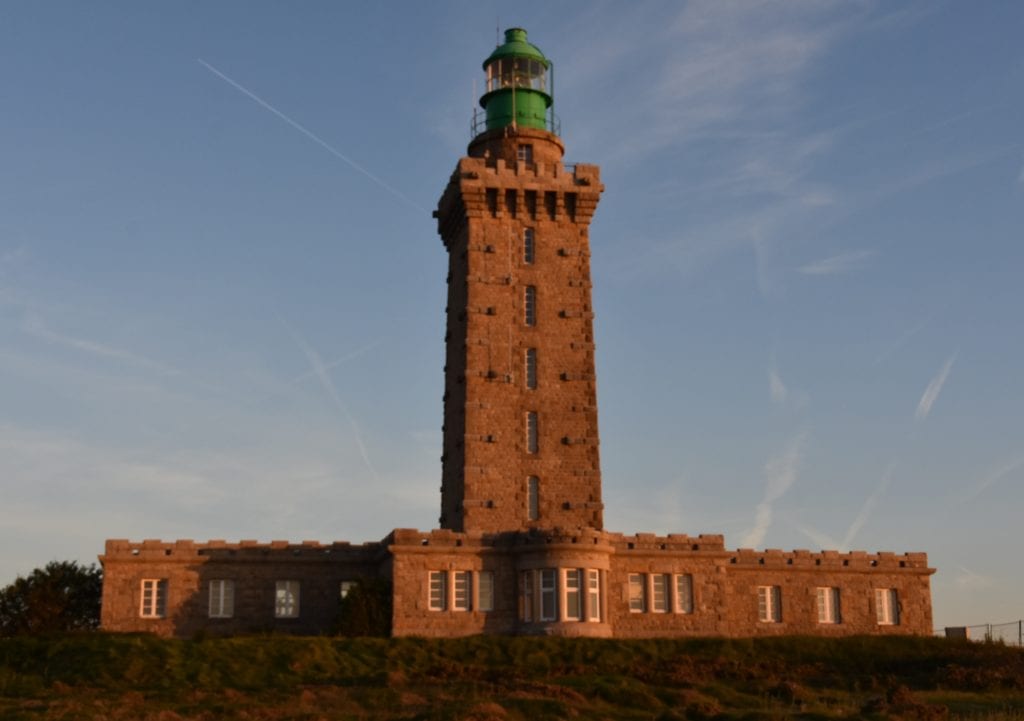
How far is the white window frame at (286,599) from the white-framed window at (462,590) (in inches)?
277

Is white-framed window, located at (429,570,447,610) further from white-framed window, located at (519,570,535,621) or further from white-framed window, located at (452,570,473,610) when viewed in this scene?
white-framed window, located at (519,570,535,621)

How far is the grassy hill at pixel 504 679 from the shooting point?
37.9 m

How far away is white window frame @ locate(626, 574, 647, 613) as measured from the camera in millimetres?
55500

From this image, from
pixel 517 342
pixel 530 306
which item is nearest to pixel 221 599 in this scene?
pixel 517 342

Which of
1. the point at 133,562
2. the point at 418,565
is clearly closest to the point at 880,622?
the point at 418,565

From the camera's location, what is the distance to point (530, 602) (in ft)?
177

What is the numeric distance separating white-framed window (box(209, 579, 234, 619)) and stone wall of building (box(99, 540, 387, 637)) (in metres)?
0.04

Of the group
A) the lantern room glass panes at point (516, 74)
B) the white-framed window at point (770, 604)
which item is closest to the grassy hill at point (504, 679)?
the white-framed window at point (770, 604)

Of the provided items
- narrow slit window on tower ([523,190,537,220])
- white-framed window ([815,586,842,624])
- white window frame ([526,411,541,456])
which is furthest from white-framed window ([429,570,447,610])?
narrow slit window on tower ([523,190,537,220])

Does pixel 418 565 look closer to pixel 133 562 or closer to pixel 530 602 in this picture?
pixel 530 602

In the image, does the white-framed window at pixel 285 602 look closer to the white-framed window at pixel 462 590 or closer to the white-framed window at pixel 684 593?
the white-framed window at pixel 462 590

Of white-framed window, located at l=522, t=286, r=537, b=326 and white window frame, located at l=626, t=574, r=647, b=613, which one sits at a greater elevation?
white-framed window, located at l=522, t=286, r=537, b=326

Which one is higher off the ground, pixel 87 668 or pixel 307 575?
pixel 307 575

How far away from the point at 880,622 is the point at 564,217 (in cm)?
2211
